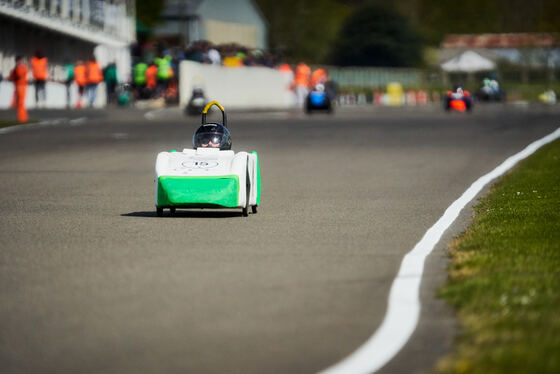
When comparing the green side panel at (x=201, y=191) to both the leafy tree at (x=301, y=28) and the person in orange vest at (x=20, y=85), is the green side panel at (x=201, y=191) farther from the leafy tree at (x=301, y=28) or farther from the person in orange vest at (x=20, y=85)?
the leafy tree at (x=301, y=28)

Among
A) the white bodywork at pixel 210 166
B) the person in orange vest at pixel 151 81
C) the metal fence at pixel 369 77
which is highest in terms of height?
the white bodywork at pixel 210 166

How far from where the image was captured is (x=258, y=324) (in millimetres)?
7055

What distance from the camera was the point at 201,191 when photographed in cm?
1233

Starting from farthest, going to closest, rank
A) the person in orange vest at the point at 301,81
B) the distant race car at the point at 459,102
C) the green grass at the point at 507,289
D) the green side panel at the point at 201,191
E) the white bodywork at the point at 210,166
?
1. the person in orange vest at the point at 301,81
2. the distant race car at the point at 459,102
3. the white bodywork at the point at 210,166
4. the green side panel at the point at 201,191
5. the green grass at the point at 507,289

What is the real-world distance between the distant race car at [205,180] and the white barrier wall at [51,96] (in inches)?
1272

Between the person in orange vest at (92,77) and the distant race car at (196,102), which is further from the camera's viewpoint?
the person in orange vest at (92,77)

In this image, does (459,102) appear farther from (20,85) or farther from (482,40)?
(482,40)

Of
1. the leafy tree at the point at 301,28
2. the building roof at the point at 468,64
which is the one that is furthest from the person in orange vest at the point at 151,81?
the leafy tree at the point at 301,28

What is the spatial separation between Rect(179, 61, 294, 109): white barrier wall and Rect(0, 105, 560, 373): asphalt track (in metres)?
31.5

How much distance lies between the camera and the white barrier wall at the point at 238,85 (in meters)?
52.8

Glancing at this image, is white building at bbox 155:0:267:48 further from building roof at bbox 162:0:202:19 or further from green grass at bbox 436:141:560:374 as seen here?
green grass at bbox 436:141:560:374

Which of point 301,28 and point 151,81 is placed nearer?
point 151,81

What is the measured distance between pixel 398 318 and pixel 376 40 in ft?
390

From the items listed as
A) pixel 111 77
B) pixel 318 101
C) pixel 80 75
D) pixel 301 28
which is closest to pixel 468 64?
pixel 301 28
